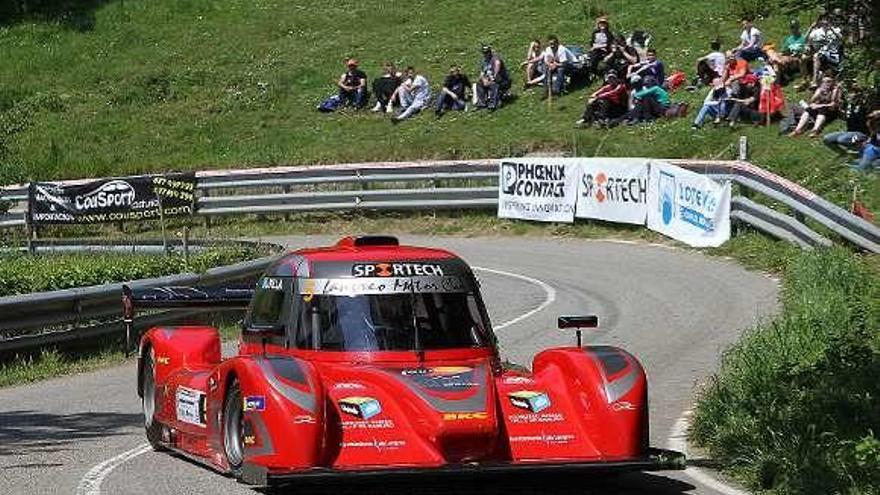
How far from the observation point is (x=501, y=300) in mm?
22156

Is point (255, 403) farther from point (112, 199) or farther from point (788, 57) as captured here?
point (112, 199)

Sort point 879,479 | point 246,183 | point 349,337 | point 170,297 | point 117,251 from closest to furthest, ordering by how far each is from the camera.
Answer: point 879,479
point 349,337
point 170,297
point 117,251
point 246,183

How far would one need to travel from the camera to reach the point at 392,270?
11227mm

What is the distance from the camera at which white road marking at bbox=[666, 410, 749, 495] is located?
10.1 m

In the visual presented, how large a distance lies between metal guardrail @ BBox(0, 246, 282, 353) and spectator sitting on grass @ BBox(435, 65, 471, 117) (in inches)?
795

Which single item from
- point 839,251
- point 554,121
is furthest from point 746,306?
point 554,121

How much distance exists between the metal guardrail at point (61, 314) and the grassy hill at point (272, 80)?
47.5ft

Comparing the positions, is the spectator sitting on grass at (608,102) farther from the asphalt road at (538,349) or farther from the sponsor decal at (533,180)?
the asphalt road at (538,349)

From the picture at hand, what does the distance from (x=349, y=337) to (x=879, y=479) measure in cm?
371

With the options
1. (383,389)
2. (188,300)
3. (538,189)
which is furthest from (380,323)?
(538,189)

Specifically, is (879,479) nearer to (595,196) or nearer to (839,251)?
(839,251)

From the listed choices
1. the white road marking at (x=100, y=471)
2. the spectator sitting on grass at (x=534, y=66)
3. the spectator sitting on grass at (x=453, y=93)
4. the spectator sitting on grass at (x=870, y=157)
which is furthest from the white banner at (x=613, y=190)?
the white road marking at (x=100, y=471)

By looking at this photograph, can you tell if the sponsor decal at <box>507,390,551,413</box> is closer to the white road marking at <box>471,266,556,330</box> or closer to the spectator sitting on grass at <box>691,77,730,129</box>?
the white road marking at <box>471,266,556,330</box>

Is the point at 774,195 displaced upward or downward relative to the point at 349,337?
downward
